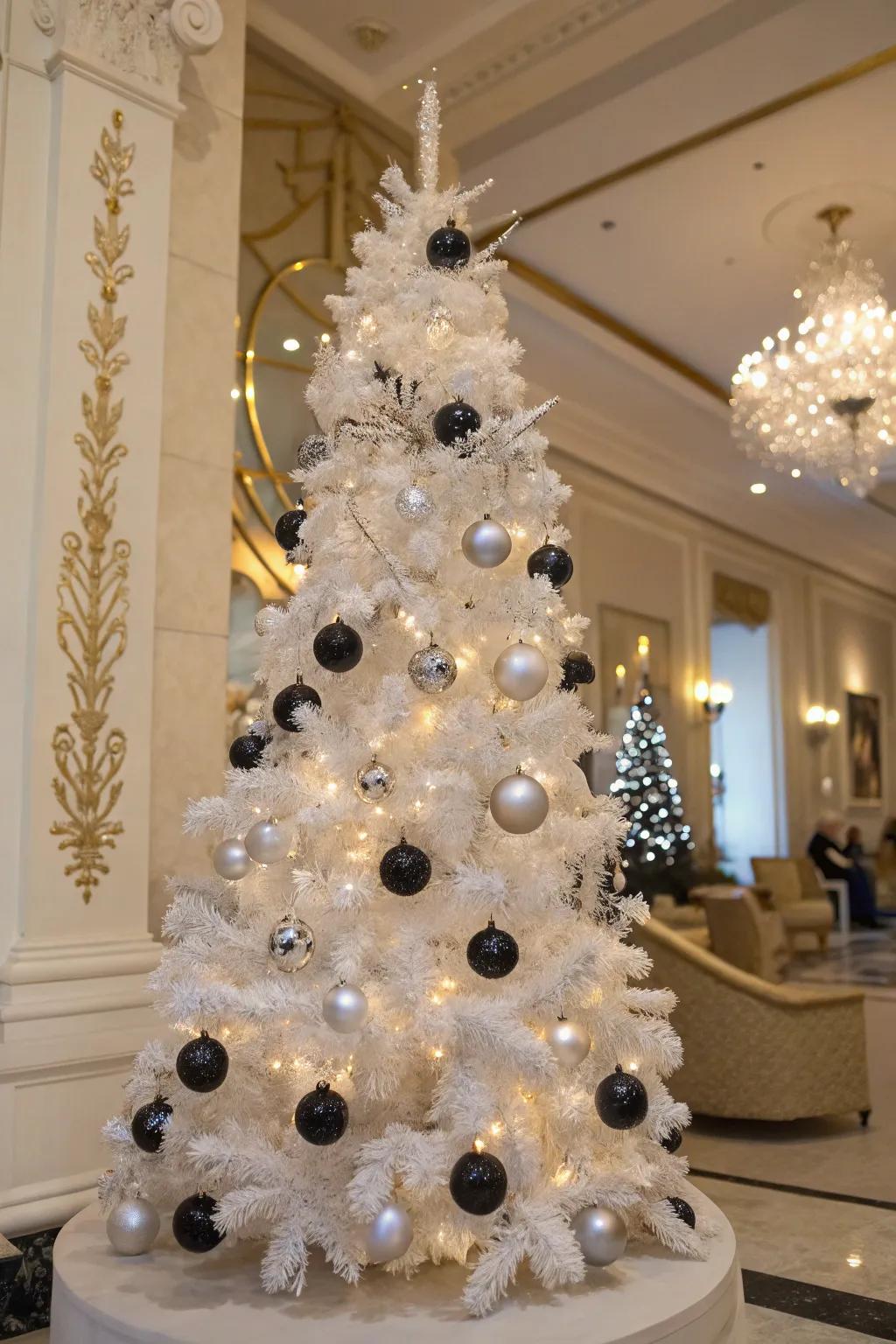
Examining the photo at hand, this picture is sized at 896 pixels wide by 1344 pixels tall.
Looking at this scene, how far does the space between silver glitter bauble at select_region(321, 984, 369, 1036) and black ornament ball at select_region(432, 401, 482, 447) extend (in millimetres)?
1076

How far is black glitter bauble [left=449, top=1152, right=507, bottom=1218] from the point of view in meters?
1.76

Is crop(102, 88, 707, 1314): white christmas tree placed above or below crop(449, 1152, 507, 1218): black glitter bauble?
above

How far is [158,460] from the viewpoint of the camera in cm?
341

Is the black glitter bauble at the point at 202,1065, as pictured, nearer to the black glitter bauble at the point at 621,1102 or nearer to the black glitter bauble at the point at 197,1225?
the black glitter bauble at the point at 197,1225

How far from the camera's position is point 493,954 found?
1.89 meters

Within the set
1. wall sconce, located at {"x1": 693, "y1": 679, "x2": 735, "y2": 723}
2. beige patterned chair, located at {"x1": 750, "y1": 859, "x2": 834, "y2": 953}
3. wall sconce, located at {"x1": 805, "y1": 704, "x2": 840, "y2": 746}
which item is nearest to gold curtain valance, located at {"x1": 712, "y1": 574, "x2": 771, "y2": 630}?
wall sconce, located at {"x1": 693, "y1": 679, "x2": 735, "y2": 723}

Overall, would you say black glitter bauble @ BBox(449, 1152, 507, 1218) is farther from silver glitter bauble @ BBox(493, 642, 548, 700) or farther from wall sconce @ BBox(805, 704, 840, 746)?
wall sconce @ BBox(805, 704, 840, 746)

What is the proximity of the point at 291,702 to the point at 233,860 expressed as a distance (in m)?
0.34

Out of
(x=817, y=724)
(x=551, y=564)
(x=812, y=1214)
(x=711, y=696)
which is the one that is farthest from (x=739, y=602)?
(x=551, y=564)

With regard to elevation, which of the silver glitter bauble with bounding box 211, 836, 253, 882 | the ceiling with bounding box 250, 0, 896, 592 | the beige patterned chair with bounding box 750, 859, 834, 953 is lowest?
the beige patterned chair with bounding box 750, 859, 834, 953

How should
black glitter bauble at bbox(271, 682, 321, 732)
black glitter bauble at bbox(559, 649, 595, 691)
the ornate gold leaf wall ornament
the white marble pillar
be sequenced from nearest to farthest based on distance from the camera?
black glitter bauble at bbox(271, 682, 321, 732)
black glitter bauble at bbox(559, 649, 595, 691)
the white marble pillar
the ornate gold leaf wall ornament

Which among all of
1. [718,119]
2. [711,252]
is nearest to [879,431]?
[711,252]

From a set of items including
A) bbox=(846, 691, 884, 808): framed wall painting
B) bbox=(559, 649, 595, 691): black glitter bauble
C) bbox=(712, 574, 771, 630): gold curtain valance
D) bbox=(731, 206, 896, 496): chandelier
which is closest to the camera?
bbox=(559, 649, 595, 691): black glitter bauble

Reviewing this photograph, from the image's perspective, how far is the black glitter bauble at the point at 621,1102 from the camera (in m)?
1.90
